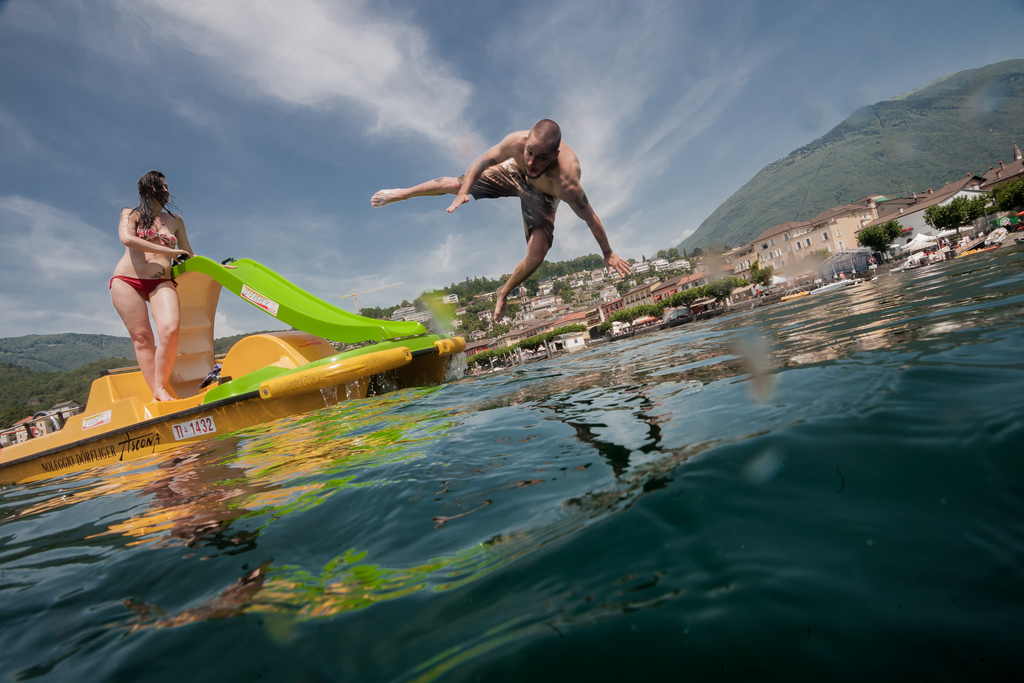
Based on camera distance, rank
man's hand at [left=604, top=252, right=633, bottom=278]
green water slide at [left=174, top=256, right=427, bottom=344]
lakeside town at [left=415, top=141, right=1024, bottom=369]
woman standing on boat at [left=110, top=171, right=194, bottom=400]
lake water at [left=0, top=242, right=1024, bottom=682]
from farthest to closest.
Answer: lakeside town at [left=415, top=141, right=1024, bottom=369]
green water slide at [left=174, top=256, right=427, bottom=344]
woman standing on boat at [left=110, top=171, right=194, bottom=400]
man's hand at [left=604, top=252, right=633, bottom=278]
lake water at [left=0, top=242, right=1024, bottom=682]

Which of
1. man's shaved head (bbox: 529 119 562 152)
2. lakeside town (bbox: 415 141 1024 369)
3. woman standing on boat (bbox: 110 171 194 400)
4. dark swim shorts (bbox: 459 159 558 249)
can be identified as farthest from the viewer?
lakeside town (bbox: 415 141 1024 369)

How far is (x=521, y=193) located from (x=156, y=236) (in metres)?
4.71

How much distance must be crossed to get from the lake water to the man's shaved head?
9.55 ft

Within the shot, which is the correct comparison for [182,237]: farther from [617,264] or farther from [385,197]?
[617,264]

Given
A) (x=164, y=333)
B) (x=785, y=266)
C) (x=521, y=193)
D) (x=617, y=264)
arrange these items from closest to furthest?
(x=617, y=264), (x=521, y=193), (x=164, y=333), (x=785, y=266)

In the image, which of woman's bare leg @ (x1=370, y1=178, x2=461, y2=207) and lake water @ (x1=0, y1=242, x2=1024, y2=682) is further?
woman's bare leg @ (x1=370, y1=178, x2=461, y2=207)

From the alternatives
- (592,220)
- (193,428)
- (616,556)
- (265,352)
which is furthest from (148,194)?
(616,556)

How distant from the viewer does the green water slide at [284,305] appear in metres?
6.09

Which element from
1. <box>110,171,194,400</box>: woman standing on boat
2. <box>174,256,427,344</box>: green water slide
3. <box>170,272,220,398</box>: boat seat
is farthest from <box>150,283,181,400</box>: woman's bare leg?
<box>170,272,220,398</box>: boat seat

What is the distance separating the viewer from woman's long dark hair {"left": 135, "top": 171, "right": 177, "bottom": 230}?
569 centimetres

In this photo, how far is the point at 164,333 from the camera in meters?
5.72

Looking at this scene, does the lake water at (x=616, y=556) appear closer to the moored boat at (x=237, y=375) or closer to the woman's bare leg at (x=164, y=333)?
the moored boat at (x=237, y=375)

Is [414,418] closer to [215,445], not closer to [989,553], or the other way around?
[215,445]

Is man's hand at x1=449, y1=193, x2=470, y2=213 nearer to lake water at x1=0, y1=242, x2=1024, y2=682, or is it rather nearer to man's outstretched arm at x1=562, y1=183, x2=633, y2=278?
man's outstretched arm at x1=562, y1=183, x2=633, y2=278
